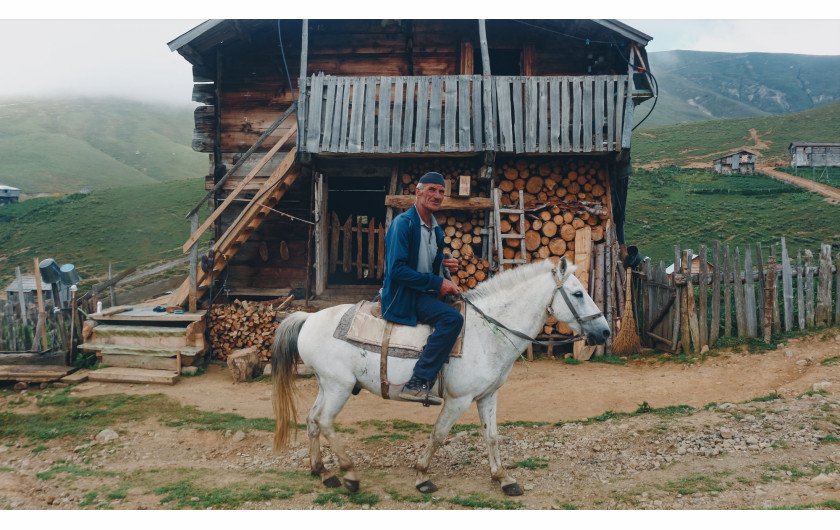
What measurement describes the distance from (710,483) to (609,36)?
9469 millimetres

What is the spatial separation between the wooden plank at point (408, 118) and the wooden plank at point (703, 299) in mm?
5766

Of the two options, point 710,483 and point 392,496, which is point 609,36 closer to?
point 710,483

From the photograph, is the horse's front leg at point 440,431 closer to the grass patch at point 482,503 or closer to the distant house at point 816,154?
the grass patch at point 482,503

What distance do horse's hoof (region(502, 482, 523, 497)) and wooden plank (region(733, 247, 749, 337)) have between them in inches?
256

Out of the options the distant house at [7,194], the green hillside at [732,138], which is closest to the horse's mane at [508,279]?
the green hillside at [732,138]

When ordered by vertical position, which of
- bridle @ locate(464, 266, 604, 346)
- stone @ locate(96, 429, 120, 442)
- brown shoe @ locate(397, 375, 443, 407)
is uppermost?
bridle @ locate(464, 266, 604, 346)

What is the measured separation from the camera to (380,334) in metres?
4.54

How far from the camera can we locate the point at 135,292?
1652 centimetres

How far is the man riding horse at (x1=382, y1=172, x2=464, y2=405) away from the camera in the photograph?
432 cm

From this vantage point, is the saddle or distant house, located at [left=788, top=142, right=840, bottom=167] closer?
the saddle

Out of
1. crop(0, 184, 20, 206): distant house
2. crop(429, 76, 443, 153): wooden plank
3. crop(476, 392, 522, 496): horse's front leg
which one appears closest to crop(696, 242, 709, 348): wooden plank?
crop(429, 76, 443, 153): wooden plank

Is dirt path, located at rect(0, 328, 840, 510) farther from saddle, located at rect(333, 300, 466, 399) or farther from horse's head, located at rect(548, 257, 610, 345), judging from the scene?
horse's head, located at rect(548, 257, 610, 345)

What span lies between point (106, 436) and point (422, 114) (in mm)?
7514

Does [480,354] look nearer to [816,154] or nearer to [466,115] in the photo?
[466,115]
